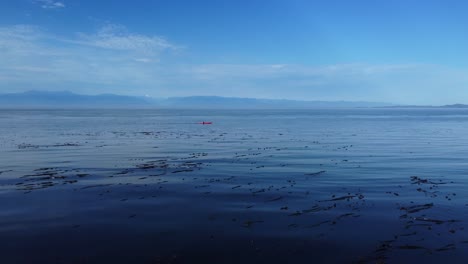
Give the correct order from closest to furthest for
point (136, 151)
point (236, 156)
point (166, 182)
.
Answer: point (166, 182)
point (236, 156)
point (136, 151)

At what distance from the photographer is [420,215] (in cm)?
1541

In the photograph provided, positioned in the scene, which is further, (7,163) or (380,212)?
(7,163)

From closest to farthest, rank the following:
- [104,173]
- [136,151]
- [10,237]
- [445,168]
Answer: [10,237], [104,173], [445,168], [136,151]

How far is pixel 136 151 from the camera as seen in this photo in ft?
121

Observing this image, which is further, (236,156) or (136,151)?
(136,151)

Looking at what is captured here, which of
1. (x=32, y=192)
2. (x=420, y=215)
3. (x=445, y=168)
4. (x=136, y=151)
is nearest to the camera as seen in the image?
(x=420, y=215)

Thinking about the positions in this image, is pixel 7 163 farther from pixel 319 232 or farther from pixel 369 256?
pixel 369 256

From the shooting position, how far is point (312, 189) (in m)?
19.9

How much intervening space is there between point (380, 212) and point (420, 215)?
4.82ft

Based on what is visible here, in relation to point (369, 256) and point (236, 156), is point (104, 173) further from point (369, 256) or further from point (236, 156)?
point (369, 256)

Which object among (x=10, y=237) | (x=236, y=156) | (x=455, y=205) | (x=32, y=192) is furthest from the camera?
(x=236, y=156)

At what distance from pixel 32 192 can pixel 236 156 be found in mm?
16870

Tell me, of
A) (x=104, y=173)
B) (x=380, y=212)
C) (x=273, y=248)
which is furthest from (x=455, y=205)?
(x=104, y=173)

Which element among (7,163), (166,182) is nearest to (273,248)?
(166,182)
